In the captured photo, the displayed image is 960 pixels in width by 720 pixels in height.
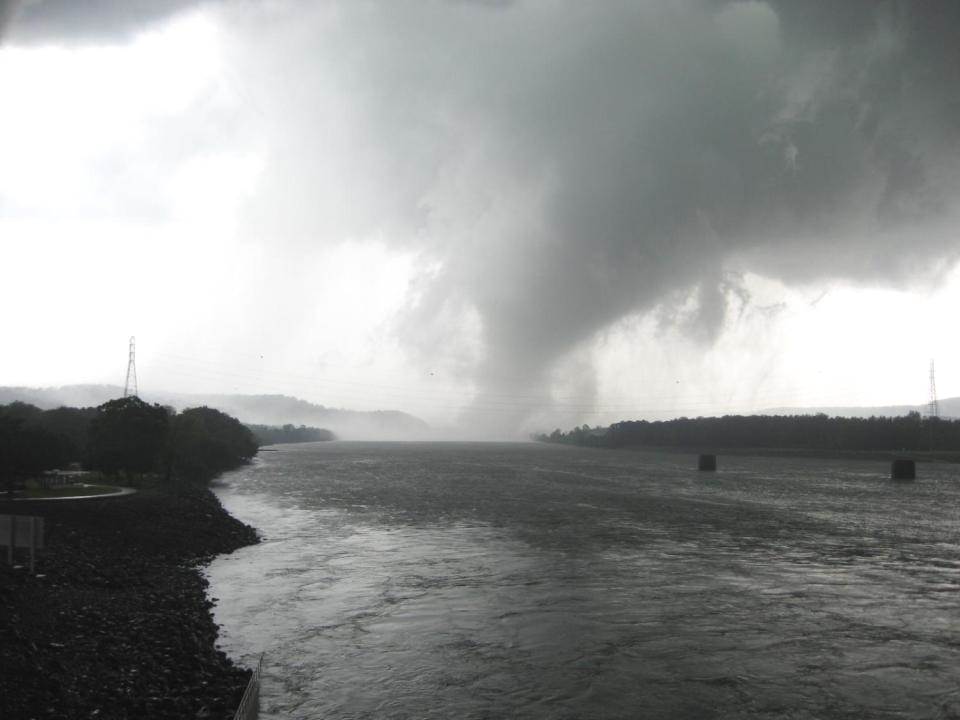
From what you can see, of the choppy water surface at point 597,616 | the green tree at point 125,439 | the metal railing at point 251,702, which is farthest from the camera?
the green tree at point 125,439

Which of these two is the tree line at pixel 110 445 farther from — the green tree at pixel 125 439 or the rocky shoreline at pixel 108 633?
the rocky shoreline at pixel 108 633

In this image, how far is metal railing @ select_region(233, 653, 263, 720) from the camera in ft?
61.9

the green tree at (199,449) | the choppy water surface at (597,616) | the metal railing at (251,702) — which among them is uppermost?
the green tree at (199,449)

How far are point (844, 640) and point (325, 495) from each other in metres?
84.9

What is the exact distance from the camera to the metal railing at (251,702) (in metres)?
18.9

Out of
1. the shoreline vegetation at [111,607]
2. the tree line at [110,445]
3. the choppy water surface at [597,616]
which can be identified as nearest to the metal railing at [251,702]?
the shoreline vegetation at [111,607]

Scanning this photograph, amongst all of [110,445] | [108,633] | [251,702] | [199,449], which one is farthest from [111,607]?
[199,449]

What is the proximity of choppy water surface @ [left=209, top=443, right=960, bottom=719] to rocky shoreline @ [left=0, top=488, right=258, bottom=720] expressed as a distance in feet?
6.15

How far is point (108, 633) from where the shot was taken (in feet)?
81.5

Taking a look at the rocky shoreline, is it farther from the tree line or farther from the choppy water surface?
the tree line

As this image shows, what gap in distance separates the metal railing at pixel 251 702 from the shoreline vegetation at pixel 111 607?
1.45 ft

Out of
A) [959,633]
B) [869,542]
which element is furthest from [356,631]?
[869,542]

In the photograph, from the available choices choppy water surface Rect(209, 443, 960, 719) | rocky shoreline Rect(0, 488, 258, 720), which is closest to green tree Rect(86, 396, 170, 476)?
choppy water surface Rect(209, 443, 960, 719)

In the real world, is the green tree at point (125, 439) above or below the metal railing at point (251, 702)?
above
